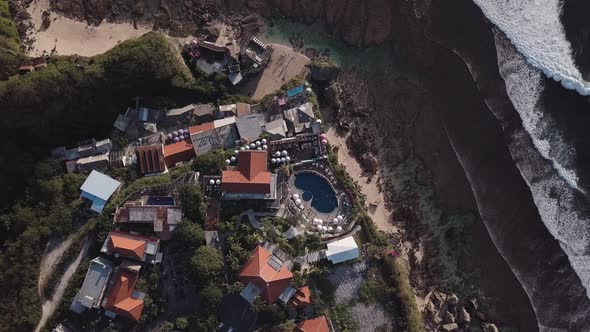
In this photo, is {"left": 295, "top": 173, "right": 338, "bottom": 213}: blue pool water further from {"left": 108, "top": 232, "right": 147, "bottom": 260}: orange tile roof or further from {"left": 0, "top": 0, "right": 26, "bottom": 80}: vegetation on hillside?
{"left": 0, "top": 0, "right": 26, "bottom": 80}: vegetation on hillside

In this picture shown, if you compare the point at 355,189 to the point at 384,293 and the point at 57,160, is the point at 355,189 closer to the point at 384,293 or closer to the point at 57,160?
the point at 384,293

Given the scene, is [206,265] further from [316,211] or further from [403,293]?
[403,293]

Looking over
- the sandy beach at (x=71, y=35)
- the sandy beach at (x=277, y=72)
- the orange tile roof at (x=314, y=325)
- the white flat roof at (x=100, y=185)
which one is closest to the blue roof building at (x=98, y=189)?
the white flat roof at (x=100, y=185)

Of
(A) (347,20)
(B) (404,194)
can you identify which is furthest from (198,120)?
(B) (404,194)

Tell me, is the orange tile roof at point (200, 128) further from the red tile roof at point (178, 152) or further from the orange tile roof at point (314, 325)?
the orange tile roof at point (314, 325)

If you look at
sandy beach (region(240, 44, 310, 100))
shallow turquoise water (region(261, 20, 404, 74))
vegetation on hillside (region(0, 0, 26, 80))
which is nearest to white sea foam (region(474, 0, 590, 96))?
shallow turquoise water (region(261, 20, 404, 74))

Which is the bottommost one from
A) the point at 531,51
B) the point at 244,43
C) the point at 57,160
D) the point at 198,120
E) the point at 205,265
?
the point at 205,265
